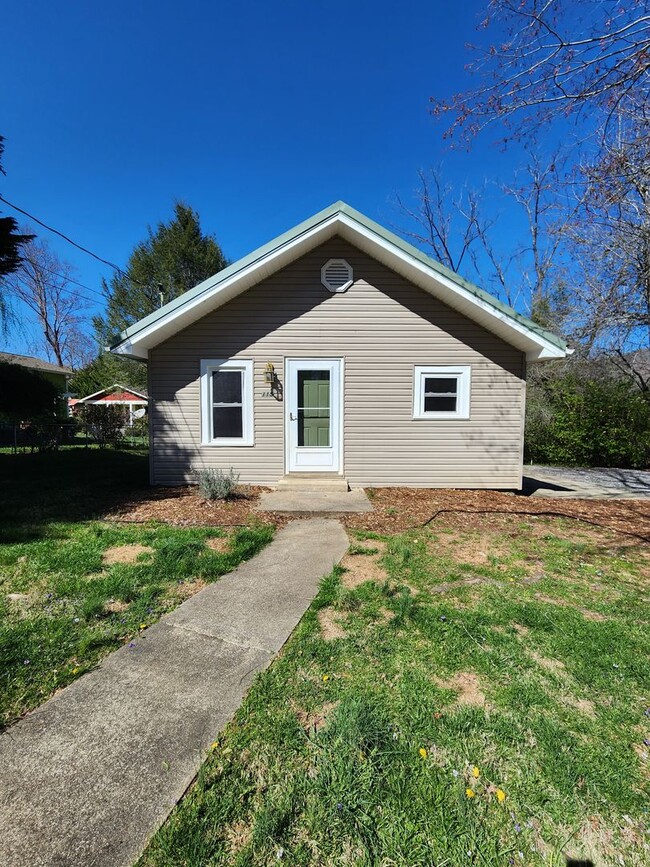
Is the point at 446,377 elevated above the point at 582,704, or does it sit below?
above

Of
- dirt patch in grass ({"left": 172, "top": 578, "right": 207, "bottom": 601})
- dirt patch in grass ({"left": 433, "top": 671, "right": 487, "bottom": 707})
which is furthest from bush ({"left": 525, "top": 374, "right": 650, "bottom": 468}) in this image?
dirt patch in grass ({"left": 172, "top": 578, "right": 207, "bottom": 601})

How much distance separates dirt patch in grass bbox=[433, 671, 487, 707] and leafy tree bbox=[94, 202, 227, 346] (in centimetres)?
2848

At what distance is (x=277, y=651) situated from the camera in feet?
8.71

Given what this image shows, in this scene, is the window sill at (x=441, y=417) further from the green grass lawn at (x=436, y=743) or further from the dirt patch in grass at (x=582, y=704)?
the dirt patch in grass at (x=582, y=704)

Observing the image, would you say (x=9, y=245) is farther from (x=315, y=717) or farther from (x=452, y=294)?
(x=315, y=717)

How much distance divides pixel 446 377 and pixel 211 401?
15.2ft

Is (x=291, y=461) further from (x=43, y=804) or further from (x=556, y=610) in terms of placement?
(x=43, y=804)

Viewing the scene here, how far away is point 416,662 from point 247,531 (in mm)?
3014

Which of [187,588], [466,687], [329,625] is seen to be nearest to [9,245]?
[187,588]

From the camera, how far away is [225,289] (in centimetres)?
713

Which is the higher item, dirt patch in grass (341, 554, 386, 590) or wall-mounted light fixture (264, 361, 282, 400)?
wall-mounted light fixture (264, 361, 282, 400)

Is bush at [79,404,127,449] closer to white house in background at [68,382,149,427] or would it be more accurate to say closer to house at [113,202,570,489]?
white house in background at [68,382,149,427]

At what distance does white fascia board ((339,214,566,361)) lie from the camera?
6863mm

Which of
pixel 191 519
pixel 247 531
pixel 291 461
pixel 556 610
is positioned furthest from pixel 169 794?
pixel 291 461
